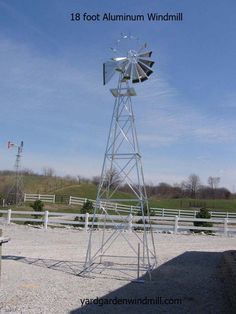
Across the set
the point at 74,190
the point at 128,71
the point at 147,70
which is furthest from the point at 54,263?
the point at 74,190

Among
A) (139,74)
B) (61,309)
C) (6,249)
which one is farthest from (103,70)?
(6,249)

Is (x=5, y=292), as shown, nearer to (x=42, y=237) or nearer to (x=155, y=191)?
(x=42, y=237)

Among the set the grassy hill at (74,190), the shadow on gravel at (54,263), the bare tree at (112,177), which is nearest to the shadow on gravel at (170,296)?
the shadow on gravel at (54,263)

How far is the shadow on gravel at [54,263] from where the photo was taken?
1042cm

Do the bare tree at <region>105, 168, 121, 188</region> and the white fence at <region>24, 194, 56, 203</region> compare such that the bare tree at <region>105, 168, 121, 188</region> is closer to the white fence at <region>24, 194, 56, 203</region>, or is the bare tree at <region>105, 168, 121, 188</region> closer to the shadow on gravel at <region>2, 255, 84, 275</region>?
the shadow on gravel at <region>2, 255, 84, 275</region>

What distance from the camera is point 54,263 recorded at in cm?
1131

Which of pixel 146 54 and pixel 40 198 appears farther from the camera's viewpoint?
pixel 40 198

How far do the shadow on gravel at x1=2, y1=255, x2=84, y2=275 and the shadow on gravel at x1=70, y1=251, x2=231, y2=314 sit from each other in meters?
1.34

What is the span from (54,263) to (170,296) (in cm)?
418

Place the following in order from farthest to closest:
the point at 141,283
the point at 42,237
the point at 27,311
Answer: the point at 42,237 → the point at 141,283 → the point at 27,311

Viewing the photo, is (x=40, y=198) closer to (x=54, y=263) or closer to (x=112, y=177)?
(x=54, y=263)

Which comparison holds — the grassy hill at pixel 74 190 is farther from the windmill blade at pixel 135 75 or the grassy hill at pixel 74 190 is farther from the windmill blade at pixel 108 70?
the windmill blade at pixel 108 70

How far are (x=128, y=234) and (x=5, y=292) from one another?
13.0 meters

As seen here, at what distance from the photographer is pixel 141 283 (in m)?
9.05
